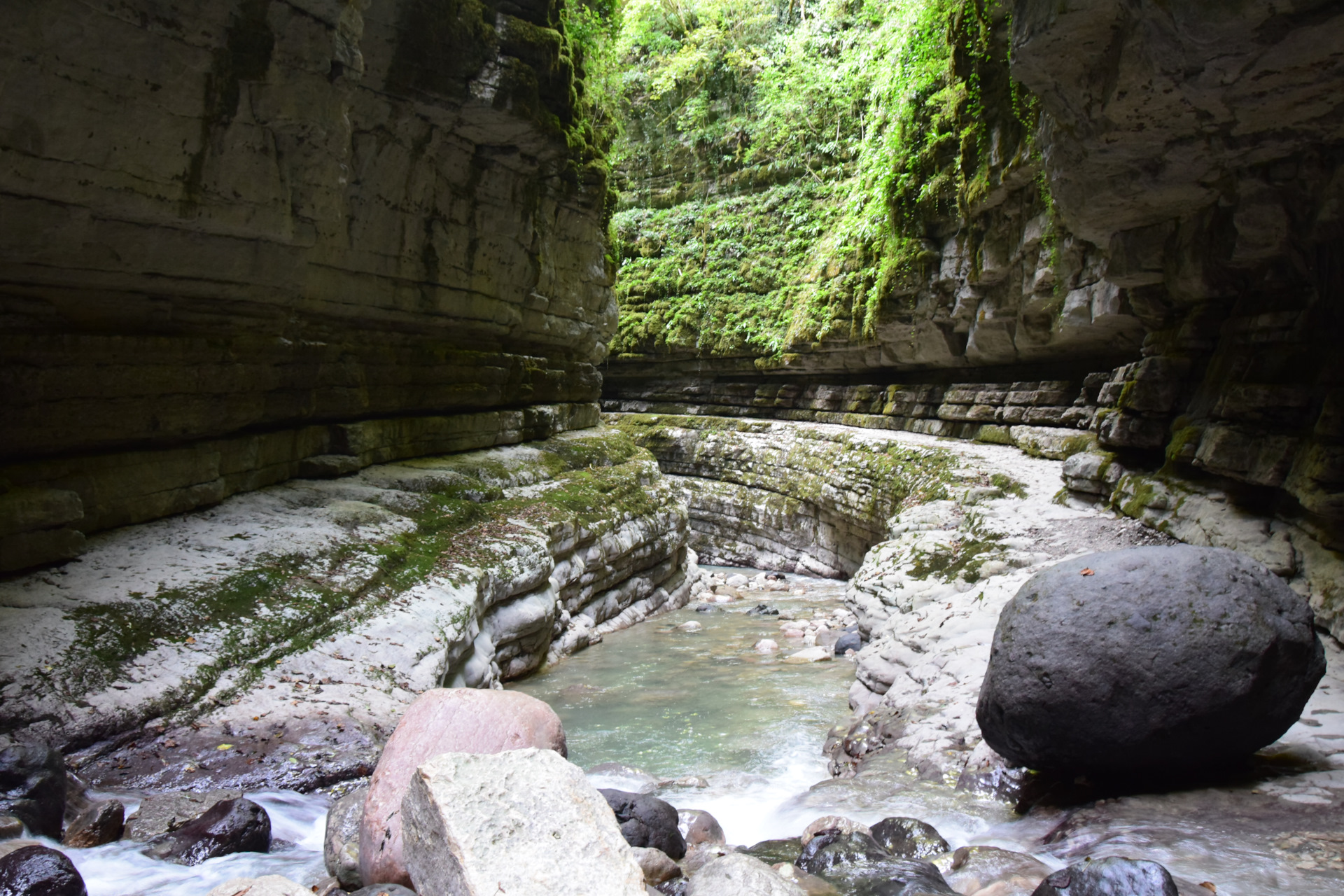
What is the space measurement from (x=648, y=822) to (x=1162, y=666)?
8.74ft

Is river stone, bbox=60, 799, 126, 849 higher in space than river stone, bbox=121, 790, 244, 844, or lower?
higher

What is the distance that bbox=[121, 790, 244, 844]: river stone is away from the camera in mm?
3666

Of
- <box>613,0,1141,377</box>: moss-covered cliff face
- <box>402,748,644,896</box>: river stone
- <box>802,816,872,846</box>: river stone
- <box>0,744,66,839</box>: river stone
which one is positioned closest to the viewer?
<box>402,748,644,896</box>: river stone

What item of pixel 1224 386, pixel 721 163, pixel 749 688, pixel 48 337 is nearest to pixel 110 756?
pixel 48 337

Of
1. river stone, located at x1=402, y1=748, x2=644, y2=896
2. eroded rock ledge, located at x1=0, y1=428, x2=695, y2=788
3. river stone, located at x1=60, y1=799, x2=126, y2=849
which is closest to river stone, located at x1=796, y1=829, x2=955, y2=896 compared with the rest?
river stone, located at x1=402, y1=748, x2=644, y2=896

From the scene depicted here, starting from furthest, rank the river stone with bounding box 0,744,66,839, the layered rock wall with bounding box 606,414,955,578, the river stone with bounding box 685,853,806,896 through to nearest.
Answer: the layered rock wall with bounding box 606,414,955,578, the river stone with bounding box 0,744,66,839, the river stone with bounding box 685,853,806,896

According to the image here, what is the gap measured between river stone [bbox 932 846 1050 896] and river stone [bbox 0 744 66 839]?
166 inches

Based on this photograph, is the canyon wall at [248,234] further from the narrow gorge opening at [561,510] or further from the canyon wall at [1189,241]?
the canyon wall at [1189,241]

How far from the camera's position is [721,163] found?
25.2m

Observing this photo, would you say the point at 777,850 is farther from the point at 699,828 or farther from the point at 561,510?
the point at 561,510

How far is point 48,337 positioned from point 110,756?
11.3 ft

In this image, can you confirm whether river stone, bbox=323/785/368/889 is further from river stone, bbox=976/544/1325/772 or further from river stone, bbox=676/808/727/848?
river stone, bbox=976/544/1325/772

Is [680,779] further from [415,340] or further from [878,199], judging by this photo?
[878,199]

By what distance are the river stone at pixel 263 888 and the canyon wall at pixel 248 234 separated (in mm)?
3939
